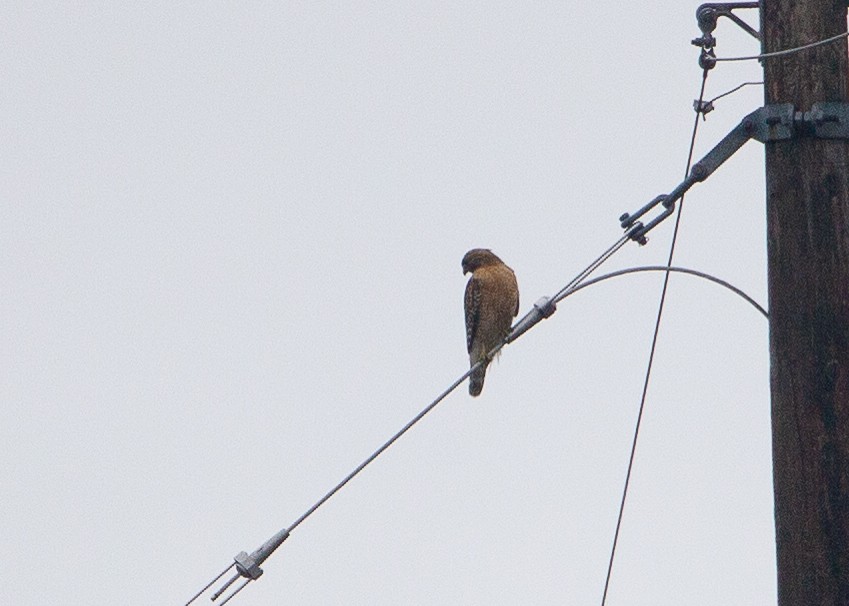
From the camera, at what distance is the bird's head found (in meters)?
11.1

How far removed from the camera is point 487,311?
10797 mm

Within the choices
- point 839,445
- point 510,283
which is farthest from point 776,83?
point 510,283

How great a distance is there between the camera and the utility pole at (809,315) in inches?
201

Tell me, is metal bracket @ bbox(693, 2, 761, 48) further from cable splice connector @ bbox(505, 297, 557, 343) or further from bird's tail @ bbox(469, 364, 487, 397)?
bird's tail @ bbox(469, 364, 487, 397)

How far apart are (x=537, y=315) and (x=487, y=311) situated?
4.11 m

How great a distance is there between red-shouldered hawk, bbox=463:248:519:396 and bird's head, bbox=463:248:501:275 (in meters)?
0.07

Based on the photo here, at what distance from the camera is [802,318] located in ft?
17.2

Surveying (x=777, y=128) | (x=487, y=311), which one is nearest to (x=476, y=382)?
(x=487, y=311)

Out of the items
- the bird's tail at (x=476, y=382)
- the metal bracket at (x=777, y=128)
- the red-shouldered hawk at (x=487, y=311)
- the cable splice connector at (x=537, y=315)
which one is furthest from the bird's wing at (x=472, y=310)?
the metal bracket at (x=777, y=128)

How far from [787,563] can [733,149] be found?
146cm

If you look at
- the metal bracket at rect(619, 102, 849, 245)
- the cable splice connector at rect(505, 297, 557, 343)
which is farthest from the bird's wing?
the metal bracket at rect(619, 102, 849, 245)

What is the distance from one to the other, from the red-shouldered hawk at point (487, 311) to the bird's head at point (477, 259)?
0.07 metres

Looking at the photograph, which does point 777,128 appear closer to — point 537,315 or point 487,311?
point 537,315

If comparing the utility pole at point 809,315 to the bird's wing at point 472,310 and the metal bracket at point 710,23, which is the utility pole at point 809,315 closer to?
the metal bracket at point 710,23
